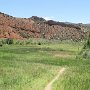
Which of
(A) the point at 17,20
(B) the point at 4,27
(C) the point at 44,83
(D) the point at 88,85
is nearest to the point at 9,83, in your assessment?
(C) the point at 44,83

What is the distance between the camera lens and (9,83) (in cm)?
2788

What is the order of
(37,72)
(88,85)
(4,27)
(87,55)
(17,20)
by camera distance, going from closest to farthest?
(88,85), (37,72), (87,55), (4,27), (17,20)

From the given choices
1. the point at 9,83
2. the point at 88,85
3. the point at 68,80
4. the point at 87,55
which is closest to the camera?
the point at 9,83

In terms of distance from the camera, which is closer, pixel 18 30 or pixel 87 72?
pixel 87 72

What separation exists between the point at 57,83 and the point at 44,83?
3.11 feet

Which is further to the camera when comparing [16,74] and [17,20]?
[17,20]

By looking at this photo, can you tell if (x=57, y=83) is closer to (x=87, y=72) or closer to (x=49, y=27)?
(x=87, y=72)

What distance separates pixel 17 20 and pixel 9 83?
122940mm

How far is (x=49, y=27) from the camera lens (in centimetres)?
15338

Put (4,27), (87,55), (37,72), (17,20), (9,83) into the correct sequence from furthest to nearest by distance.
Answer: (17,20) < (4,27) < (87,55) < (37,72) < (9,83)

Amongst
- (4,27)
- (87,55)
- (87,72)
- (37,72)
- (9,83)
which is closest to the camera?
(9,83)

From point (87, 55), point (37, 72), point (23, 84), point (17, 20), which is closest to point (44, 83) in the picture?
point (23, 84)

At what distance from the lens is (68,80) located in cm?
3294

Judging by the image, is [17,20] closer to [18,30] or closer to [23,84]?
[18,30]
